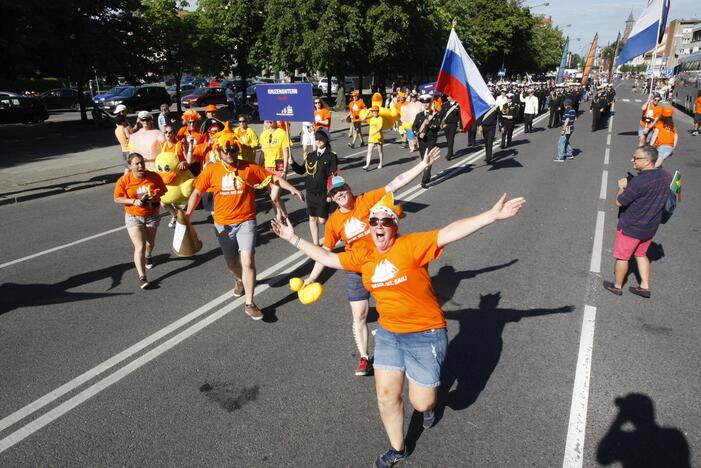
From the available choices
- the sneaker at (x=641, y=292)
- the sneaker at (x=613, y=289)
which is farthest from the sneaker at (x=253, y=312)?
the sneaker at (x=641, y=292)

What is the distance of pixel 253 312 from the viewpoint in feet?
16.9

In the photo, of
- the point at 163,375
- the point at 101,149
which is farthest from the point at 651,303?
the point at 101,149

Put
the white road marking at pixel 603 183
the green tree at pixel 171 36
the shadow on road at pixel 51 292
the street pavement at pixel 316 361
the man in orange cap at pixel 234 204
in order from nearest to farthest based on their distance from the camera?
the street pavement at pixel 316 361 → the man in orange cap at pixel 234 204 → the shadow on road at pixel 51 292 → the white road marking at pixel 603 183 → the green tree at pixel 171 36

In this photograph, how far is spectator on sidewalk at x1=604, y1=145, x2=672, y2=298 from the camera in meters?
5.14

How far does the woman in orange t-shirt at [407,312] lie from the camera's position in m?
3.00

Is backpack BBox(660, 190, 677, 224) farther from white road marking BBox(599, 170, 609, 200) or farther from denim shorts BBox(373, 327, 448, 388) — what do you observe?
white road marking BBox(599, 170, 609, 200)

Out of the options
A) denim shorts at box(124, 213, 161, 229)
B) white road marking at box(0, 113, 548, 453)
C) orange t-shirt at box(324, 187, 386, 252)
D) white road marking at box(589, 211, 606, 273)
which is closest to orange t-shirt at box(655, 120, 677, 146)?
white road marking at box(589, 211, 606, 273)

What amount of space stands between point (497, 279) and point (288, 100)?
7.29 meters

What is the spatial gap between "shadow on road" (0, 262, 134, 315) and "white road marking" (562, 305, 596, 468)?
5.07 m

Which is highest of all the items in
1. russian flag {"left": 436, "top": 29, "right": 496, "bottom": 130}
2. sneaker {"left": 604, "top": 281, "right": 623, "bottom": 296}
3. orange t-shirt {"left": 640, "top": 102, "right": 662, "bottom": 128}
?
russian flag {"left": 436, "top": 29, "right": 496, "bottom": 130}

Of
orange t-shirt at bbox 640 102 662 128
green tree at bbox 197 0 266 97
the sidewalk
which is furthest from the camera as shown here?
green tree at bbox 197 0 266 97

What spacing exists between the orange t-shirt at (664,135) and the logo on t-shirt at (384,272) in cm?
1026

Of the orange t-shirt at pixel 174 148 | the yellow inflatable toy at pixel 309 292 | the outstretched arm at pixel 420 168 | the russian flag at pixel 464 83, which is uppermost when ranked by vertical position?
the russian flag at pixel 464 83

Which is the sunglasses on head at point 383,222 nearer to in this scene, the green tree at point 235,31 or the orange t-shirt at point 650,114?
the orange t-shirt at point 650,114
